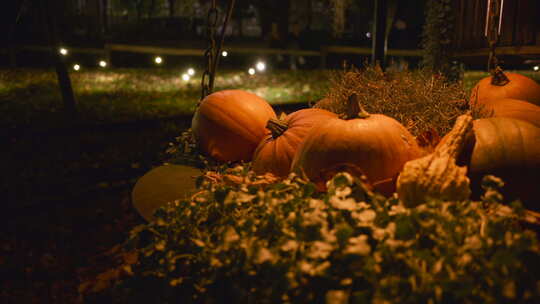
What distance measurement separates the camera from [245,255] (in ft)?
4.09

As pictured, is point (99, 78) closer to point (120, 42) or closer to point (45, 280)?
point (120, 42)

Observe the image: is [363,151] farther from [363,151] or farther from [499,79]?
[499,79]

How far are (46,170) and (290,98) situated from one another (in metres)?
6.36

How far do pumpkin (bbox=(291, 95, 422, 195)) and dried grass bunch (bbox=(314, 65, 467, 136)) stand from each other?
52 centimetres

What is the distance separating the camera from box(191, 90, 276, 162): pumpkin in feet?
8.94

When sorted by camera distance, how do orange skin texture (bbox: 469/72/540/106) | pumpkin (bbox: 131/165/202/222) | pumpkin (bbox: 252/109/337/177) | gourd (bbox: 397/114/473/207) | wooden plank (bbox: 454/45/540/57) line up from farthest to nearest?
wooden plank (bbox: 454/45/540/57), orange skin texture (bbox: 469/72/540/106), pumpkin (bbox: 252/109/337/177), pumpkin (bbox: 131/165/202/222), gourd (bbox: 397/114/473/207)

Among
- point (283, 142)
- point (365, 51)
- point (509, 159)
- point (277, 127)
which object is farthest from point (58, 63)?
point (365, 51)

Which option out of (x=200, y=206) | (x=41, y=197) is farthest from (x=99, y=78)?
(x=200, y=206)

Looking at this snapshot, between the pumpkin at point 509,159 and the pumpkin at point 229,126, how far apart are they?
4.13ft

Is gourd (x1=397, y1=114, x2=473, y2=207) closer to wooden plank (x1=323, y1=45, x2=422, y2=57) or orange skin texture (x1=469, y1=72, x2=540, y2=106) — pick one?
→ orange skin texture (x1=469, y1=72, x2=540, y2=106)

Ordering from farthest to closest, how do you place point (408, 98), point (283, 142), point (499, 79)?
point (499, 79)
point (408, 98)
point (283, 142)

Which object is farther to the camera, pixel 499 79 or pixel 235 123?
pixel 499 79

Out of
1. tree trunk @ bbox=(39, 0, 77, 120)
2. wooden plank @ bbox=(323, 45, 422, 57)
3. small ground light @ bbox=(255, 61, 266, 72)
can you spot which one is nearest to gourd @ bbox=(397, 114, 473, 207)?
→ tree trunk @ bbox=(39, 0, 77, 120)

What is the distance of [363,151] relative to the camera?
70.7 inches
